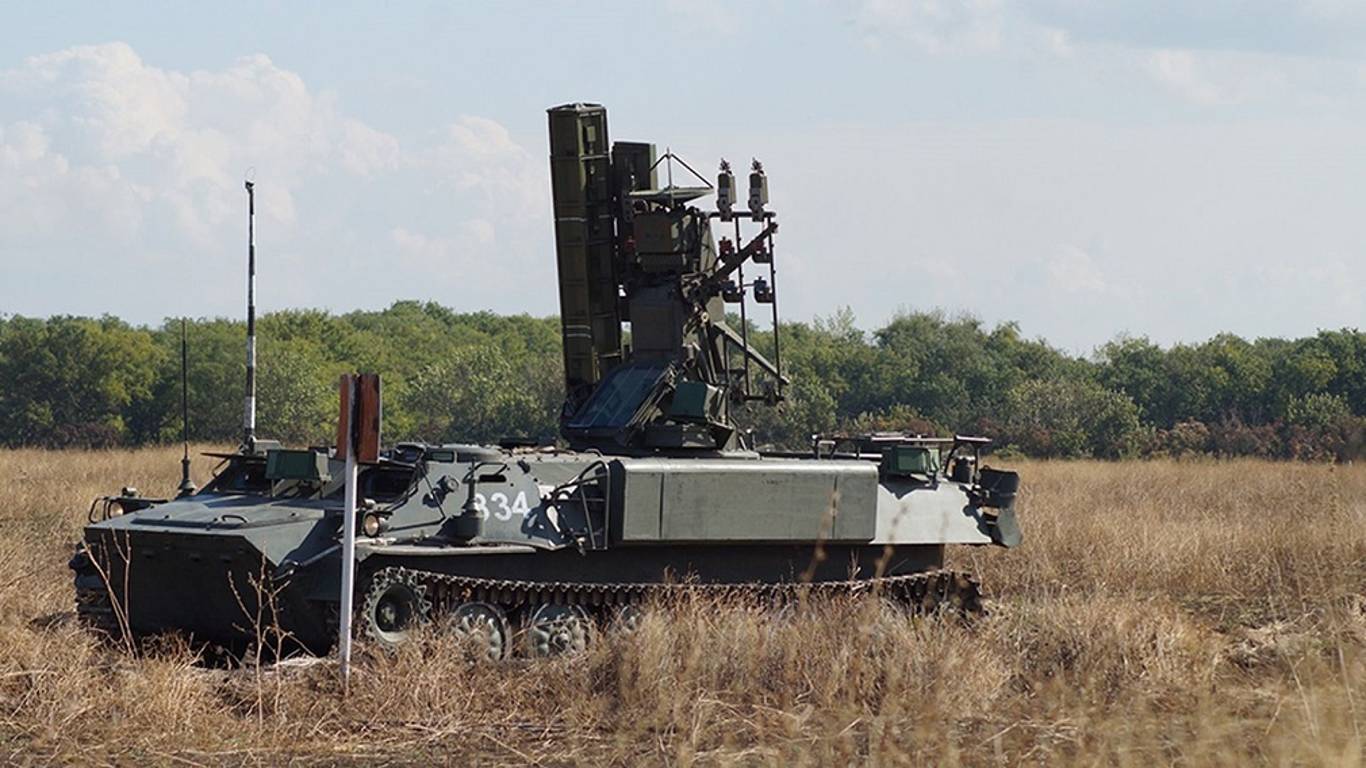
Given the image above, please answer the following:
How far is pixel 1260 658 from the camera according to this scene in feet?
43.4

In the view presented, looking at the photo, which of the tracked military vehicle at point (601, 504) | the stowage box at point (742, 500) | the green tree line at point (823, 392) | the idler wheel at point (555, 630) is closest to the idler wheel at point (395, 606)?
the tracked military vehicle at point (601, 504)

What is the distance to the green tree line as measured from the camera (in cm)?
4128

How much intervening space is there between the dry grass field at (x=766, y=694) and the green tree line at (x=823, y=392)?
77.8 feet

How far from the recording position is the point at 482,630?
13.2 meters

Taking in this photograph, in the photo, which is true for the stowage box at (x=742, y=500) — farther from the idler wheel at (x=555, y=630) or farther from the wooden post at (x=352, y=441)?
the wooden post at (x=352, y=441)

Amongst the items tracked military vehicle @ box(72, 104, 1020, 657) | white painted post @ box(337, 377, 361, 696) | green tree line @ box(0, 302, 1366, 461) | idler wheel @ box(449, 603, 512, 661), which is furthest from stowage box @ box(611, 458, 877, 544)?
green tree line @ box(0, 302, 1366, 461)

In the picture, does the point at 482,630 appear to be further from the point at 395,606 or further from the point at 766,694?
the point at 766,694

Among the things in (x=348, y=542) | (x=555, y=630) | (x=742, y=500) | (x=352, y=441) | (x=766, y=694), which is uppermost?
(x=352, y=441)

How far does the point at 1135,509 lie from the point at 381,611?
13741mm

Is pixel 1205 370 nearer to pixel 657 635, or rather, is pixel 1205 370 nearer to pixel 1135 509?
pixel 1135 509

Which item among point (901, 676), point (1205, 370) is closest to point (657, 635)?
point (901, 676)

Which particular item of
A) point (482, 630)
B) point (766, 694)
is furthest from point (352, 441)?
point (766, 694)

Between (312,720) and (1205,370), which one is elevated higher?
(1205,370)

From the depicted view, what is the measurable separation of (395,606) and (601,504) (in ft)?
6.05
